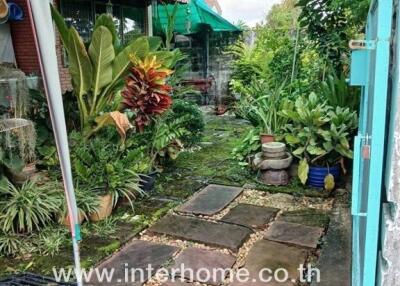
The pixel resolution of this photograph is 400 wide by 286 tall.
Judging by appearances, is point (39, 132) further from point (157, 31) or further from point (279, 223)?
point (157, 31)

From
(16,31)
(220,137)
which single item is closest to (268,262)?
(220,137)

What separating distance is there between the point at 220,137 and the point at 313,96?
9.28 feet

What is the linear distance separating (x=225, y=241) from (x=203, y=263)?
398 millimetres

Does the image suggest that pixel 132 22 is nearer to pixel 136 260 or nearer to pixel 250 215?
pixel 250 215

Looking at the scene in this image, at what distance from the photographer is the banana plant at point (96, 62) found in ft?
13.5

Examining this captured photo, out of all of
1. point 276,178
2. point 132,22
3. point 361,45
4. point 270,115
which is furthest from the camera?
point 132,22

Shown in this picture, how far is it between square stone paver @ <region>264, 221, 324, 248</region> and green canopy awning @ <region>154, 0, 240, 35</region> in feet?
25.5

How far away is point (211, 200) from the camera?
4.38 meters

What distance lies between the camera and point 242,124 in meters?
8.65

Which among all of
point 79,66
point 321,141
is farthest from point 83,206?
point 321,141

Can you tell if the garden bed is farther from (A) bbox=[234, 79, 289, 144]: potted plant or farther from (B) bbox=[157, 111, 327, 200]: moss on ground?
(A) bbox=[234, 79, 289, 144]: potted plant

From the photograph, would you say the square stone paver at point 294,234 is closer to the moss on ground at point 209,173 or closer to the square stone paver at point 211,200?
the square stone paver at point 211,200

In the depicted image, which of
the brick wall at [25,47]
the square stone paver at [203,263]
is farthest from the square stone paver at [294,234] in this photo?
the brick wall at [25,47]

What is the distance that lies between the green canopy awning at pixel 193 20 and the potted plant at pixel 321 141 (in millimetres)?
6436
